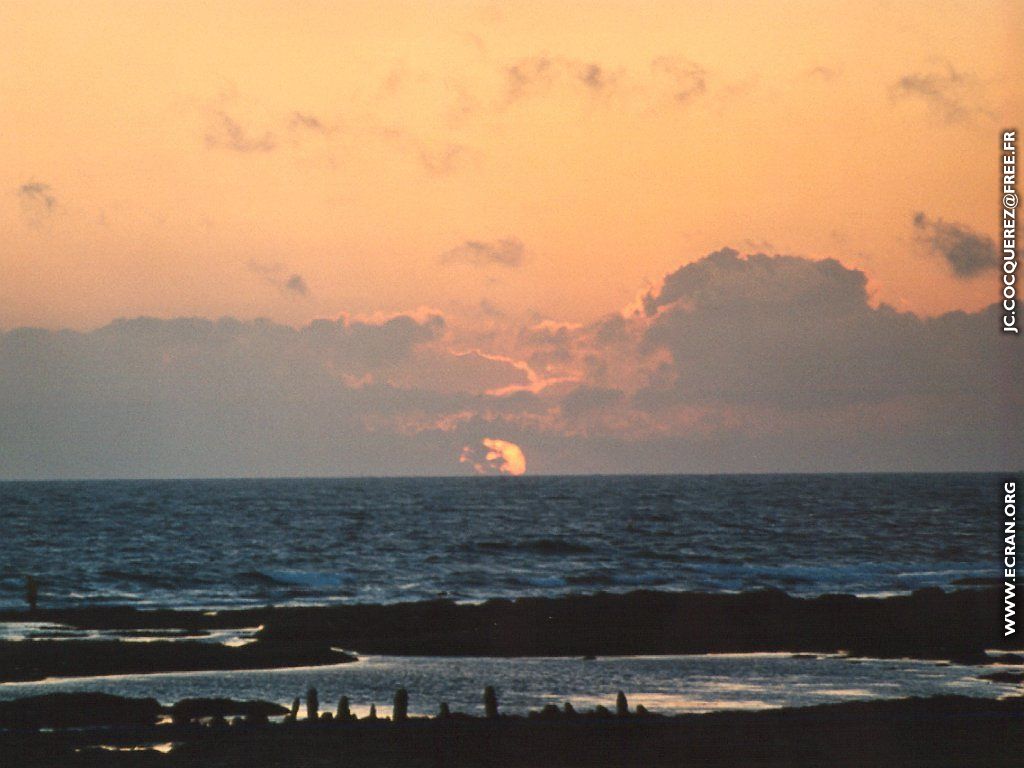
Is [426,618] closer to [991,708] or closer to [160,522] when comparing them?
[991,708]

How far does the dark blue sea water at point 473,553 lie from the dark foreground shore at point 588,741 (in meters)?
29.5

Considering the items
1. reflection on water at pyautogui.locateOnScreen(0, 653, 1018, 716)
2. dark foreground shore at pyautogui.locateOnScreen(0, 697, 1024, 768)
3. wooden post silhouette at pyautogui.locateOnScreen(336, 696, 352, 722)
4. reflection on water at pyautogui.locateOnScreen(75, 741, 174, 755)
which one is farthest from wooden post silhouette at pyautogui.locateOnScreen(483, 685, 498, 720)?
reflection on water at pyautogui.locateOnScreen(75, 741, 174, 755)

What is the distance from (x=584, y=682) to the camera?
100ft

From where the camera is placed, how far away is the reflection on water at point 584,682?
91.9 ft

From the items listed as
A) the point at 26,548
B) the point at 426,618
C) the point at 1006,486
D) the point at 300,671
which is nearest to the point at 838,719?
the point at 1006,486

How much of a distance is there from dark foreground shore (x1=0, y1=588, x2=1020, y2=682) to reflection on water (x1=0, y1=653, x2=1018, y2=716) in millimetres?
1455

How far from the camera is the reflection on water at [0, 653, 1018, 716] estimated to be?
91.9 ft

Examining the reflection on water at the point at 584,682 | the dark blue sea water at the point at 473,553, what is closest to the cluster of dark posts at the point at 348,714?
the reflection on water at the point at 584,682

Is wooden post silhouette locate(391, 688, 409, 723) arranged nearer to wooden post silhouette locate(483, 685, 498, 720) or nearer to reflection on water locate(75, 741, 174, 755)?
wooden post silhouette locate(483, 685, 498, 720)

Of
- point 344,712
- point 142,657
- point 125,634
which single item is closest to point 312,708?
point 344,712

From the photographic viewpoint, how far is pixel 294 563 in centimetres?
7200

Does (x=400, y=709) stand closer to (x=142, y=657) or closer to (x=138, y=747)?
(x=138, y=747)

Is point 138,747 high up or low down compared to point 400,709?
down

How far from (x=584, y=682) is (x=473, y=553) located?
47.8 meters
